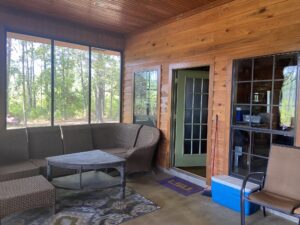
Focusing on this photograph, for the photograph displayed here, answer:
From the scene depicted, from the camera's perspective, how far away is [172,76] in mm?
4250

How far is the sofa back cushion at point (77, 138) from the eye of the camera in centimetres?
425

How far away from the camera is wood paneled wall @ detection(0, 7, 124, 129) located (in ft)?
13.0

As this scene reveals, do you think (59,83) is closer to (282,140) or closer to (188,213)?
(188,213)

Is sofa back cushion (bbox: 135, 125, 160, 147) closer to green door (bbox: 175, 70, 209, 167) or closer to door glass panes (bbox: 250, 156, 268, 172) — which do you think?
green door (bbox: 175, 70, 209, 167)

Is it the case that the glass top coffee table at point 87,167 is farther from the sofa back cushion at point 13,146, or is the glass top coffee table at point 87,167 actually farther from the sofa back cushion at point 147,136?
the sofa back cushion at point 147,136

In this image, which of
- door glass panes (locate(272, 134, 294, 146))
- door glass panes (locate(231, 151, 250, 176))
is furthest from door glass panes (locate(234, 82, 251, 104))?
door glass panes (locate(231, 151, 250, 176))

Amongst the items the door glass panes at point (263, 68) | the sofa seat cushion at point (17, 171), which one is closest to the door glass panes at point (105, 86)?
the sofa seat cushion at point (17, 171)

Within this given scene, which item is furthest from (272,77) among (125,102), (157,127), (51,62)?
(51,62)

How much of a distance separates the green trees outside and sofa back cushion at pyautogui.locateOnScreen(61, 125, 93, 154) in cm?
42

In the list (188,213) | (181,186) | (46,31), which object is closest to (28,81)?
(46,31)

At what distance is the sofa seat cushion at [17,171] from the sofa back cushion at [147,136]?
1869mm

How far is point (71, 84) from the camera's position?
477 centimetres

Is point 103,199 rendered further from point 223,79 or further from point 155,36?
point 155,36

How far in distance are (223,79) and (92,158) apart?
217 cm
